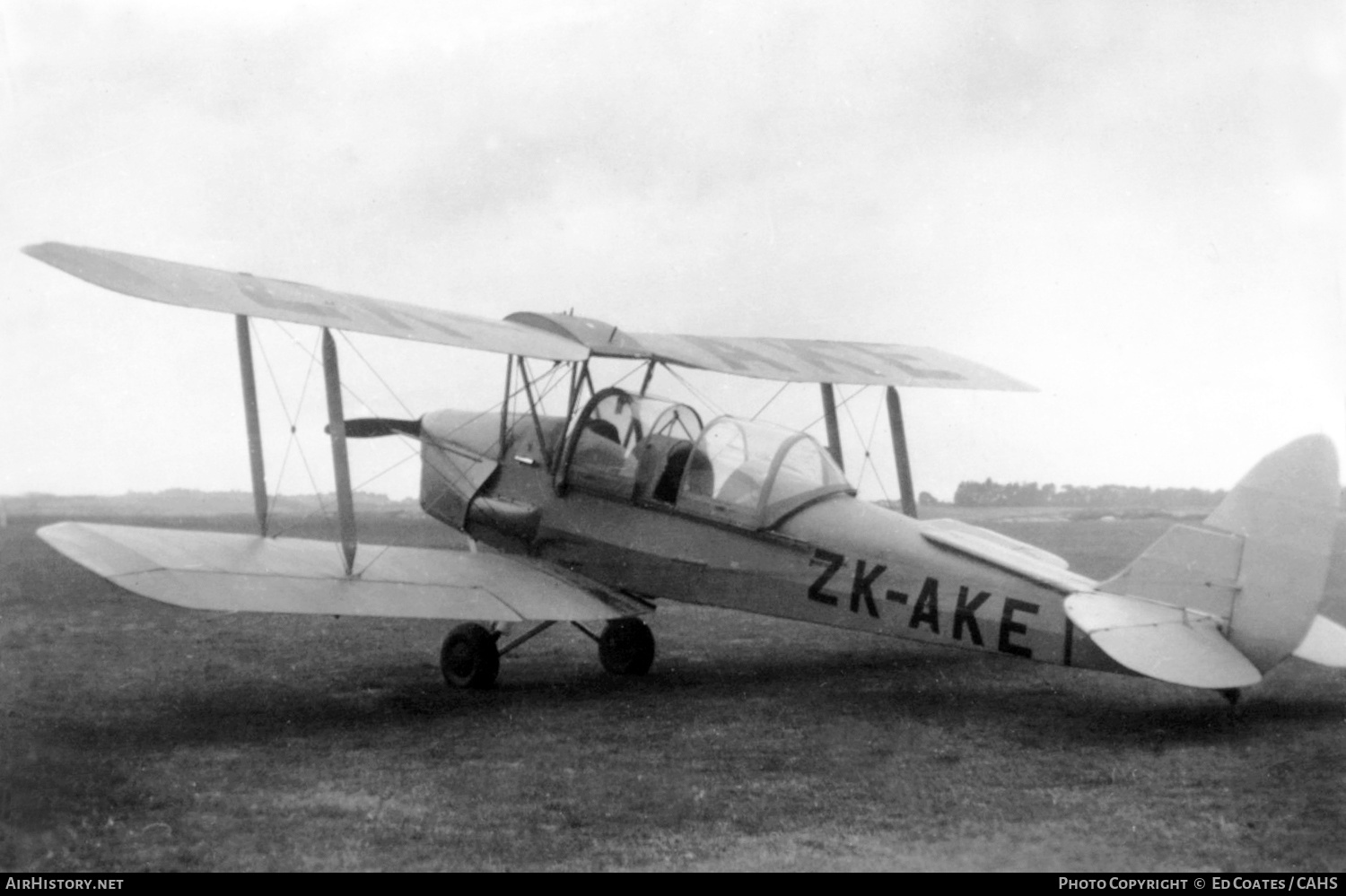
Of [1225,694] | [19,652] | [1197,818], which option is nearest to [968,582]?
[1225,694]

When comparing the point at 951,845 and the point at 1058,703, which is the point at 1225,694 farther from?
the point at 951,845

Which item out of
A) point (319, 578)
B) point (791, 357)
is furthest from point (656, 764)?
point (791, 357)

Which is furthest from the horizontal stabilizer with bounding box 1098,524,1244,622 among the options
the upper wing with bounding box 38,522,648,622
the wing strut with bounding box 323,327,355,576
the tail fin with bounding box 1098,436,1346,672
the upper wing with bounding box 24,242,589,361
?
the wing strut with bounding box 323,327,355,576

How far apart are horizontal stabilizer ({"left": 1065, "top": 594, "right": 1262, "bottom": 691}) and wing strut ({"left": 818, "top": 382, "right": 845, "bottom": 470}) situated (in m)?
3.63

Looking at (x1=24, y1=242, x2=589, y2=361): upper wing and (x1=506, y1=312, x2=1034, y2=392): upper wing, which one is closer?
(x1=24, y1=242, x2=589, y2=361): upper wing

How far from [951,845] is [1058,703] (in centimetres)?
324

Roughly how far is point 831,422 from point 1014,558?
114 inches

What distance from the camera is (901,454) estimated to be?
10.2 meters

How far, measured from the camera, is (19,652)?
9703 millimetres

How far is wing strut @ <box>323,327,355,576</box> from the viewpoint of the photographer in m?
7.41

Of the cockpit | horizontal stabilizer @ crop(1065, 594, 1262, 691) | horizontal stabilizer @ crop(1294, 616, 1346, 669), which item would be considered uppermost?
the cockpit

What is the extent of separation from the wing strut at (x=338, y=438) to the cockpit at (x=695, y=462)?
1.99 metres

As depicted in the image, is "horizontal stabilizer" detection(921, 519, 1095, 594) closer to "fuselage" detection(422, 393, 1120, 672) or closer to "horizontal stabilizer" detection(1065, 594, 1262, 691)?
"fuselage" detection(422, 393, 1120, 672)

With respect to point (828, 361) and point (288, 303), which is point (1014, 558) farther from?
point (288, 303)
